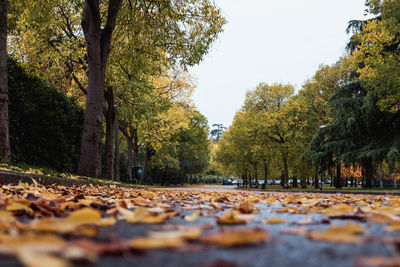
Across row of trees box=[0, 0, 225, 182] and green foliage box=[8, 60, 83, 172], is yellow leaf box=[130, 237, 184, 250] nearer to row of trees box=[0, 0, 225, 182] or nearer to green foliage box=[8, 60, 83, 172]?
row of trees box=[0, 0, 225, 182]

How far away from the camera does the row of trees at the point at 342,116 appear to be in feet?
44.2

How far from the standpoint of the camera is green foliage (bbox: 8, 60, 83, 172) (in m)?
9.91

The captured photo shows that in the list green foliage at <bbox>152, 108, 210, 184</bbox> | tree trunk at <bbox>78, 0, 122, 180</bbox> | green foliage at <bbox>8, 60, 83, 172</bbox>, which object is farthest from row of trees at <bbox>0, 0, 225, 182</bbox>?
green foliage at <bbox>152, 108, 210, 184</bbox>

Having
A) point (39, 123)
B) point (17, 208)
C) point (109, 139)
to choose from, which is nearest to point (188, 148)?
point (109, 139)

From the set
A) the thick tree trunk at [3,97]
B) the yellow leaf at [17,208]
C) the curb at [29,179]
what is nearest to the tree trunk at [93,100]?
the thick tree trunk at [3,97]

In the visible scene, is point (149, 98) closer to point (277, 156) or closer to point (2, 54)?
point (2, 54)

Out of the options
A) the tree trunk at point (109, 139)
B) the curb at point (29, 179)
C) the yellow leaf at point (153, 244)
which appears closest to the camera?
the yellow leaf at point (153, 244)

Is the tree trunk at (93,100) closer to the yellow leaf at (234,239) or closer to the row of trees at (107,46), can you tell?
the row of trees at (107,46)

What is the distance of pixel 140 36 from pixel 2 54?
5494 millimetres

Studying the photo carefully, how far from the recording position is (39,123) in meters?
10.8

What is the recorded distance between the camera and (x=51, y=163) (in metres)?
11.5

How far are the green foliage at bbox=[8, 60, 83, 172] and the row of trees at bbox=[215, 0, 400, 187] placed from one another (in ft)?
42.1

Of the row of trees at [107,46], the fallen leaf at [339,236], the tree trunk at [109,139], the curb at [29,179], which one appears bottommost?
the fallen leaf at [339,236]

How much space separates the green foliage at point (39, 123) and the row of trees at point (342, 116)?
42.1ft
